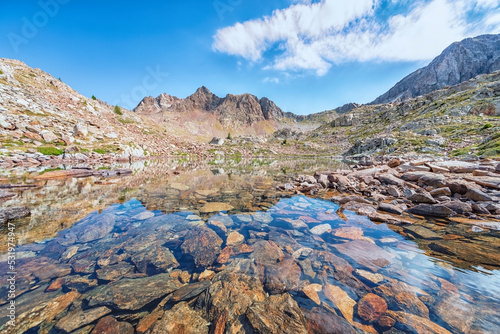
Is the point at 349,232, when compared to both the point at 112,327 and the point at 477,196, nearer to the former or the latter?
the point at 112,327

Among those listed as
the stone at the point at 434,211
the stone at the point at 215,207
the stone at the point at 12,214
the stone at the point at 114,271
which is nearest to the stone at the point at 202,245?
the stone at the point at 114,271

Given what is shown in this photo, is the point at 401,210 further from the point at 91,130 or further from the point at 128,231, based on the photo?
the point at 91,130

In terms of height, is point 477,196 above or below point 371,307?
above

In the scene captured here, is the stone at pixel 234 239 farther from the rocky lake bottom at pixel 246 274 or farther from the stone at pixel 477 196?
the stone at pixel 477 196

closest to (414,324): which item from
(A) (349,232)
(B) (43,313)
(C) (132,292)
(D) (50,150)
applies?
(A) (349,232)

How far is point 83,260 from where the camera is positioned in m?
4.12

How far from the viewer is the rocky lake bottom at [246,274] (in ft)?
8.77

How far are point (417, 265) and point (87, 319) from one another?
6.53 meters

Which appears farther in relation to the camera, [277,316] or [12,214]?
[12,214]

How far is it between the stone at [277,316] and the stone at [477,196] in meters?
10.8

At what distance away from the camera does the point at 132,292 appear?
3.21 metres

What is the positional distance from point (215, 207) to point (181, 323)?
5.78m

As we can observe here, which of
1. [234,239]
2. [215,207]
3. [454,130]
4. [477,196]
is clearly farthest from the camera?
[454,130]

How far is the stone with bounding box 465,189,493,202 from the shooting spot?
7.81 m
